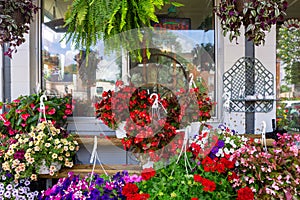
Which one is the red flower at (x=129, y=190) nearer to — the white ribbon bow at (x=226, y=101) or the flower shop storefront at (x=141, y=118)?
the flower shop storefront at (x=141, y=118)

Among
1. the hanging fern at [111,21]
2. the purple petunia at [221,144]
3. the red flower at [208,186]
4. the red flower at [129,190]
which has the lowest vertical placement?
the red flower at [129,190]

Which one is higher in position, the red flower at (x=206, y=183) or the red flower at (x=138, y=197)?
the red flower at (x=206, y=183)

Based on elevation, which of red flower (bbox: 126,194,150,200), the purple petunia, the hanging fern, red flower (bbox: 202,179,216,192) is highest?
the hanging fern

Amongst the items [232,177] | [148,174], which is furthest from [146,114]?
A: [232,177]

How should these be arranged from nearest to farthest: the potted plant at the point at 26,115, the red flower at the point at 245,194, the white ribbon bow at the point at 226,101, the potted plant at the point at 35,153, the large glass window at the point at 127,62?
1. the red flower at the point at 245,194
2. the potted plant at the point at 35,153
3. the potted plant at the point at 26,115
4. the white ribbon bow at the point at 226,101
5. the large glass window at the point at 127,62

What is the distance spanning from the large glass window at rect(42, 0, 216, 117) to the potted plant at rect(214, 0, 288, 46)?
3.74ft

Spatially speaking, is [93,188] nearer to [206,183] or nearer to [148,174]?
[148,174]

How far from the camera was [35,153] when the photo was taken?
6.22ft

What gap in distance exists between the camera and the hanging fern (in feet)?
4.96

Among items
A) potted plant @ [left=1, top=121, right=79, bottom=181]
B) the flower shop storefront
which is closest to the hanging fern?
the flower shop storefront

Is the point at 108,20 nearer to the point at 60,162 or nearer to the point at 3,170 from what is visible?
the point at 60,162

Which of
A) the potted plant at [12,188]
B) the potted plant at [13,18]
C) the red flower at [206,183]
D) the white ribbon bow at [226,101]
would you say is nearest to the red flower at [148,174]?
the red flower at [206,183]

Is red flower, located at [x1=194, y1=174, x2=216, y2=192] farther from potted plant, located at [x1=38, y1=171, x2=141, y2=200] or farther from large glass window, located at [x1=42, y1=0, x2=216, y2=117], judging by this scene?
large glass window, located at [x1=42, y1=0, x2=216, y2=117]

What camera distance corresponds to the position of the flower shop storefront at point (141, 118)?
158 cm
